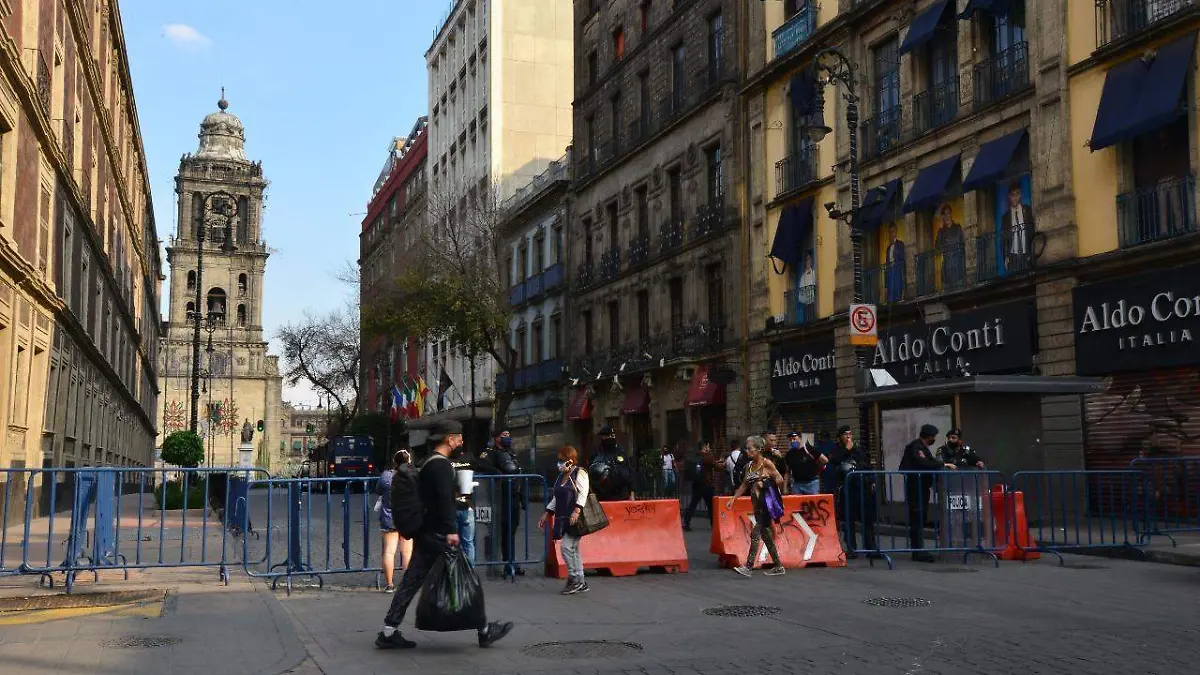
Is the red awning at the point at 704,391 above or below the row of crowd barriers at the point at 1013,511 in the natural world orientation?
above

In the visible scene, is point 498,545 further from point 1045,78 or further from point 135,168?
point 135,168

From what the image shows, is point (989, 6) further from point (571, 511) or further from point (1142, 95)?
point (571, 511)

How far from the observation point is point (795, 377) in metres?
30.7

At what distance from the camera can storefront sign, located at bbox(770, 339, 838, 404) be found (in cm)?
2919

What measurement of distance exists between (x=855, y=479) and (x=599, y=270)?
29449 millimetres

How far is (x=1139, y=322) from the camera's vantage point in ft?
65.2

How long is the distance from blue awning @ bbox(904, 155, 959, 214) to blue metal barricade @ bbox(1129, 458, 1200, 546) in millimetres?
8425

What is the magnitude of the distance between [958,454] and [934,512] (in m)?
1.47

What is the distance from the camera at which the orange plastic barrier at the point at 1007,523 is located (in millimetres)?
15000

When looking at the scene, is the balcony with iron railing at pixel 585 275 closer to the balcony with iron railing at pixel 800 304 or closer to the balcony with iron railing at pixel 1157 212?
the balcony with iron railing at pixel 800 304

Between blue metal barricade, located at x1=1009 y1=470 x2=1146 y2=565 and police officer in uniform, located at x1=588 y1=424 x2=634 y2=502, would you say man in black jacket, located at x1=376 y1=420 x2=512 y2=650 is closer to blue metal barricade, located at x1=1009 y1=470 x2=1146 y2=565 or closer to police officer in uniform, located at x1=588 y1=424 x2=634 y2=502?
police officer in uniform, located at x1=588 y1=424 x2=634 y2=502

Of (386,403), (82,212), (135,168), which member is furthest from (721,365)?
(386,403)

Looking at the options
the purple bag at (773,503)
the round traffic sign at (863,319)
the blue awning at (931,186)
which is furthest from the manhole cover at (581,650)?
the blue awning at (931,186)

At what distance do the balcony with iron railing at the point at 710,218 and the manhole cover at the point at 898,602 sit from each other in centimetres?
2368
